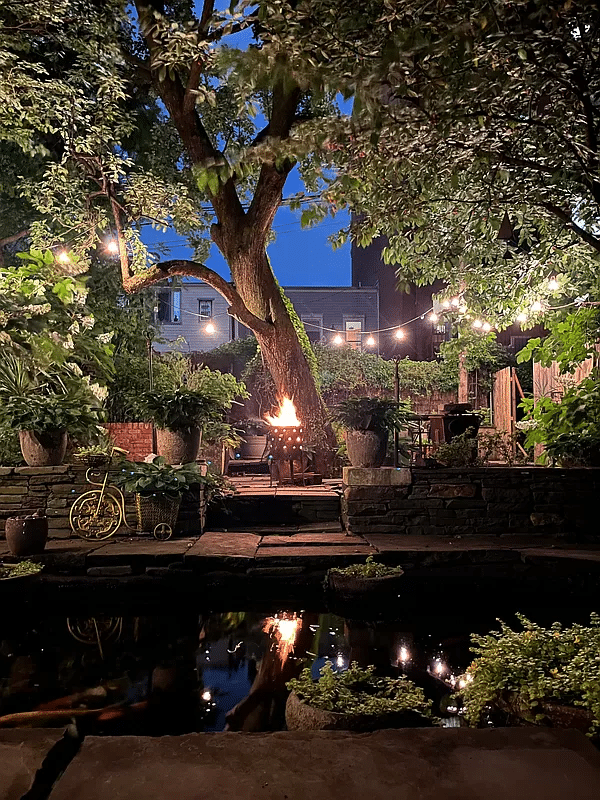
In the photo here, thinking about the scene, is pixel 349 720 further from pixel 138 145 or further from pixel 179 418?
pixel 138 145

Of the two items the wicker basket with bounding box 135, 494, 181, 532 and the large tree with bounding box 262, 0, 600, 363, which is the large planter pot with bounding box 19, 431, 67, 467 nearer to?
the wicker basket with bounding box 135, 494, 181, 532

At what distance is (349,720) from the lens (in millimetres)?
2531

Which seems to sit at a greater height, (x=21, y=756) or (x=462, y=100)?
(x=462, y=100)

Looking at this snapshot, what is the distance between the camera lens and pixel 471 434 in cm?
708

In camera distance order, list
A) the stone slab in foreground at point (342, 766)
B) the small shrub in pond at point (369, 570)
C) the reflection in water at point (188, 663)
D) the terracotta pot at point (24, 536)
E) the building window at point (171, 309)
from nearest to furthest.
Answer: the stone slab in foreground at point (342, 766), the reflection in water at point (188, 663), the small shrub in pond at point (369, 570), the terracotta pot at point (24, 536), the building window at point (171, 309)

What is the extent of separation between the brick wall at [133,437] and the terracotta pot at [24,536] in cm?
543

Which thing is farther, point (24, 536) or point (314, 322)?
point (314, 322)

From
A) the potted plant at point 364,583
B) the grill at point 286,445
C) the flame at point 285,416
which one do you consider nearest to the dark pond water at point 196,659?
the potted plant at point 364,583

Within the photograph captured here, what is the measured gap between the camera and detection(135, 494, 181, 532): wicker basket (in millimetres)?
6348

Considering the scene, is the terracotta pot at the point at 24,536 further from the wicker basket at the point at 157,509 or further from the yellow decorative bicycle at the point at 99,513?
the wicker basket at the point at 157,509

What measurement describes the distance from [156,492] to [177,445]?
2.85ft

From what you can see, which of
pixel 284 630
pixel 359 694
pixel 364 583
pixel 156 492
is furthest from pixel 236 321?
pixel 359 694

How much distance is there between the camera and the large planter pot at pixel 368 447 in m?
6.68

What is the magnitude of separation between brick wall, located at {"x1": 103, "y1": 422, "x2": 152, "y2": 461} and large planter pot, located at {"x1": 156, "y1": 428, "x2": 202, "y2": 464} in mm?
4066
